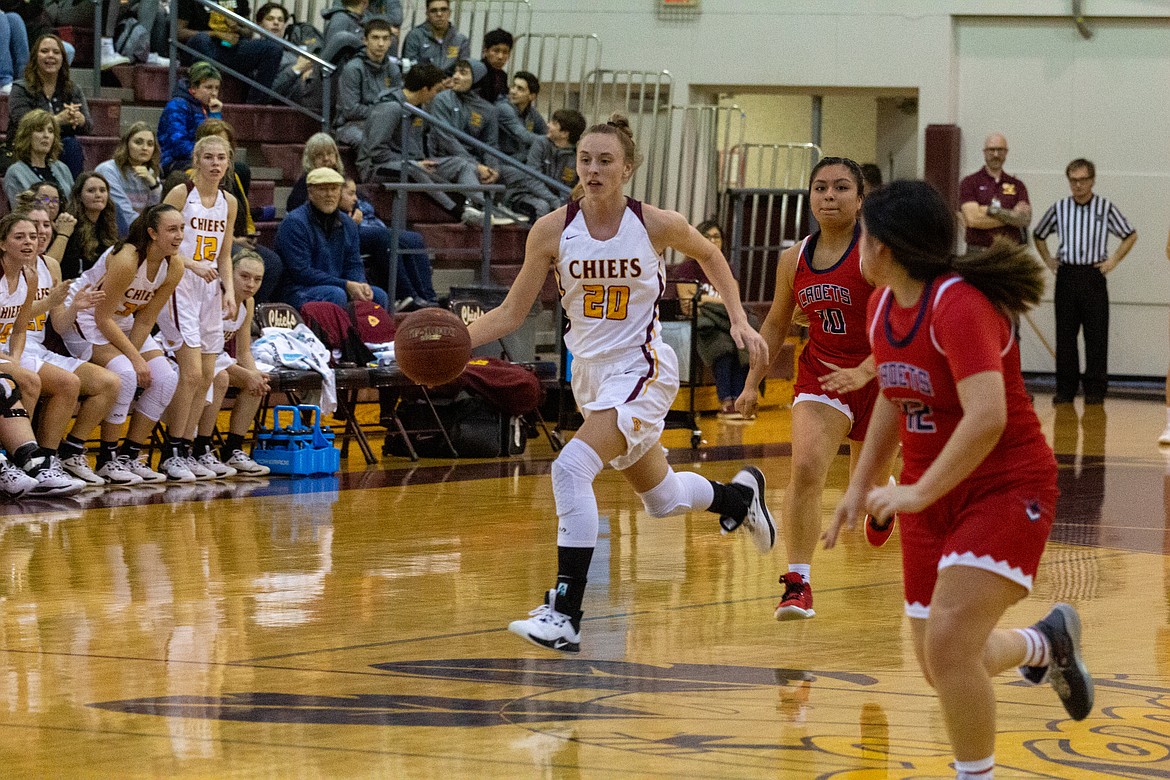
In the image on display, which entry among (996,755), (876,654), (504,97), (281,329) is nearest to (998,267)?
(996,755)

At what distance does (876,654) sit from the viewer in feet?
18.0

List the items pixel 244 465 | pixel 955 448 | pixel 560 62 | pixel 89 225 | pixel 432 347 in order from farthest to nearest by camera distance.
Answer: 1. pixel 560 62
2. pixel 244 465
3. pixel 89 225
4. pixel 432 347
5. pixel 955 448

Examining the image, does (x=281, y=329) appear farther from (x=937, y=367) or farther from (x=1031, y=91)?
(x=1031, y=91)

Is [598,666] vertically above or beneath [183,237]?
beneath

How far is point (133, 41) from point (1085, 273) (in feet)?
27.9

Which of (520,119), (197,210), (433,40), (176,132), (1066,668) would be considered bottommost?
(1066,668)

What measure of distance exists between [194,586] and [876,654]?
265cm

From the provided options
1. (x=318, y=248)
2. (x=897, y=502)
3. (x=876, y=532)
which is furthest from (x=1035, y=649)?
(x=318, y=248)

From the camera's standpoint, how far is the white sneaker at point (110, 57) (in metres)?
13.3

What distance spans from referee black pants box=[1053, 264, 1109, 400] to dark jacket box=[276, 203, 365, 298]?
23.8 feet

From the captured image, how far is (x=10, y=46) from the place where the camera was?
12102mm

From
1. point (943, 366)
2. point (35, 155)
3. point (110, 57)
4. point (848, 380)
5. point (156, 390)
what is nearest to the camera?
point (943, 366)

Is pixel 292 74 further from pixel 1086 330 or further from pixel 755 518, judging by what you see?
pixel 755 518

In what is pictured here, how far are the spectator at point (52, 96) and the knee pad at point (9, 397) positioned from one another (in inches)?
100
